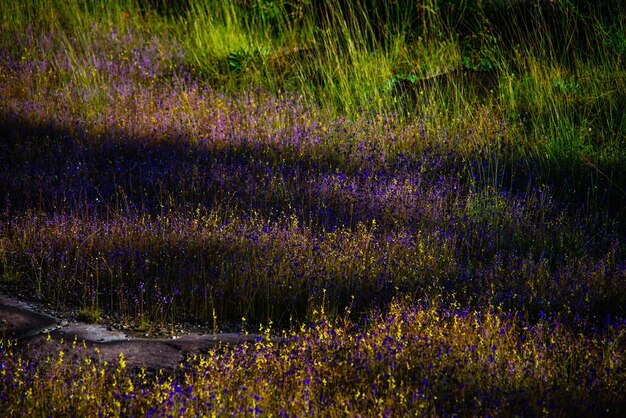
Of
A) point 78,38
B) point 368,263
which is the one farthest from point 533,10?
point 78,38

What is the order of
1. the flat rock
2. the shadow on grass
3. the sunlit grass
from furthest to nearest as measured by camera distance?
the shadow on grass → the flat rock → the sunlit grass

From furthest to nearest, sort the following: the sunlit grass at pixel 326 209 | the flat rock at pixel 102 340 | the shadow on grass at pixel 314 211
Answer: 1. the shadow on grass at pixel 314 211
2. the flat rock at pixel 102 340
3. the sunlit grass at pixel 326 209

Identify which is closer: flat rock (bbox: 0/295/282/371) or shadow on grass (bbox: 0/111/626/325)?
flat rock (bbox: 0/295/282/371)

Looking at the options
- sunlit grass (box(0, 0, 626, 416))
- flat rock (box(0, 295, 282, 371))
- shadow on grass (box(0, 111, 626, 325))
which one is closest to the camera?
sunlit grass (box(0, 0, 626, 416))

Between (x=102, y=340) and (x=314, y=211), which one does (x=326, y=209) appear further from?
(x=102, y=340)

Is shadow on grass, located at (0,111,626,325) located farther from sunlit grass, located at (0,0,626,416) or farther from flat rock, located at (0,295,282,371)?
flat rock, located at (0,295,282,371)

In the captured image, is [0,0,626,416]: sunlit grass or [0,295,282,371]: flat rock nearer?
[0,0,626,416]: sunlit grass

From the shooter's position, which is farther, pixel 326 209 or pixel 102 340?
pixel 326 209

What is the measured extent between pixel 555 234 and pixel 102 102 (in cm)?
500

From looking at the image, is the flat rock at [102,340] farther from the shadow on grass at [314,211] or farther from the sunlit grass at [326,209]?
the shadow on grass at [314,211]

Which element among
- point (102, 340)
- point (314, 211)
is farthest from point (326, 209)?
point (102, 340)

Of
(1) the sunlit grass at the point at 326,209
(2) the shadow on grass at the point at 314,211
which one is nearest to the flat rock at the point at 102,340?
(1) the sunlit grass at the point at 326,209

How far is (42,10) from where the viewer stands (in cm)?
985

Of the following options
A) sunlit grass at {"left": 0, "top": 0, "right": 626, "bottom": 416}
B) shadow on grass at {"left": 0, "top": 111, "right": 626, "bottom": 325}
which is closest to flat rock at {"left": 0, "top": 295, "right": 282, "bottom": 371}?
sunlit grass at {"left": 0, "top": 0, "right": 626, "bottom": 416}
